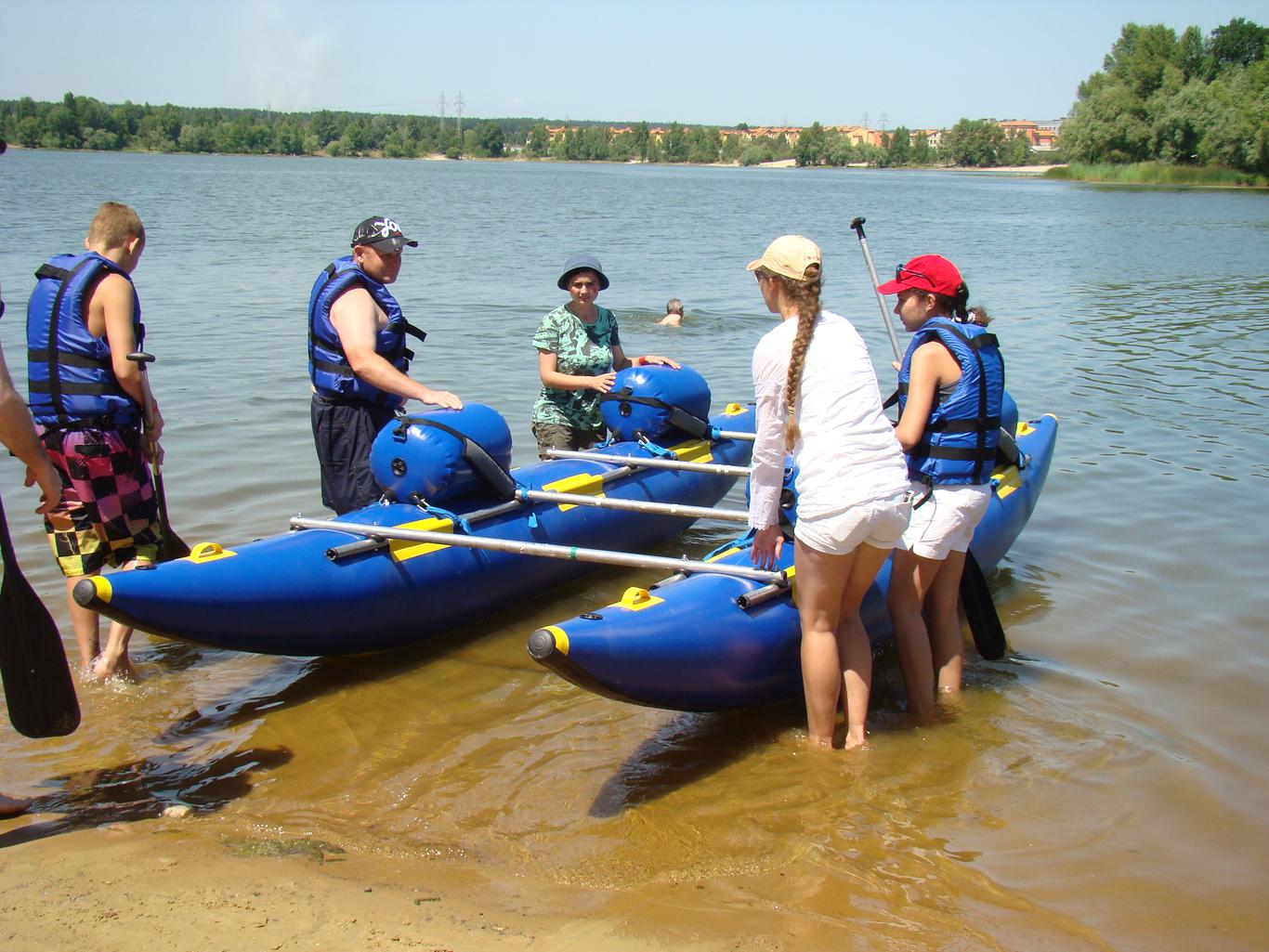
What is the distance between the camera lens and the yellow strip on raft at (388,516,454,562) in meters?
4.77

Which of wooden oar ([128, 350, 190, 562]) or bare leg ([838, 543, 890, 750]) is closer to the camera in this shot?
bare leg ([838, 543, 890, 750])

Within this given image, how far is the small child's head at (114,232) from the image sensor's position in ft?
13.4

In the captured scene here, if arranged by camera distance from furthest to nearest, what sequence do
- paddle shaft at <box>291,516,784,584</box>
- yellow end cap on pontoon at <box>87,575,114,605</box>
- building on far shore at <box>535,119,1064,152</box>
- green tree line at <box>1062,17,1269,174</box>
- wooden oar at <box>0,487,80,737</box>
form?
building on far shore at <box>535,119,1064,152</box> → green tree line at <box>1062,17,1269,174</box> → paddle shaft at <box>291,516,784,584</box> → yellow end cap on pontoon at <box>87,575,114,605</box> → wooden oar at <box>0,487,80,737</box>

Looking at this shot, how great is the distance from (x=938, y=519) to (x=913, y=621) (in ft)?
1.39

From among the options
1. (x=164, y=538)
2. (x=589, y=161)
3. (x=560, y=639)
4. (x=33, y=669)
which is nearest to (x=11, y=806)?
(x=33, y=669)

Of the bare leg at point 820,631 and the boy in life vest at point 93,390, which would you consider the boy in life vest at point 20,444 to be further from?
the bare leg at point 820,631

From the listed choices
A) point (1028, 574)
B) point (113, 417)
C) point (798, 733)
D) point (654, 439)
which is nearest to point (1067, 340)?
point (1028, 574)

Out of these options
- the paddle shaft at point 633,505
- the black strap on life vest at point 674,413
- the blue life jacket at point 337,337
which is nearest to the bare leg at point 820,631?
the paddle shaft at point 633,505

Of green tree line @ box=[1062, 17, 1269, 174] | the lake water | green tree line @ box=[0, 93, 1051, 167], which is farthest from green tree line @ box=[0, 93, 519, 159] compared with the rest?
the lake water

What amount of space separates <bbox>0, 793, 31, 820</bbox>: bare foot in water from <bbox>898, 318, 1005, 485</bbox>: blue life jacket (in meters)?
3.14

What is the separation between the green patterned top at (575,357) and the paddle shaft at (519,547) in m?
1.48

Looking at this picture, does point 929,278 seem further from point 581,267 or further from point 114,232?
point 114,232

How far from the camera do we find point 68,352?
405 centimetres

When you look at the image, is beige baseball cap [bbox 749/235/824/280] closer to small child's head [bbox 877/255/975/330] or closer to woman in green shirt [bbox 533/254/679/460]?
small child's head [bbox 877/255/975/330]
